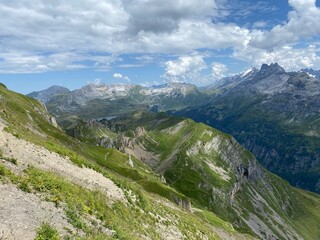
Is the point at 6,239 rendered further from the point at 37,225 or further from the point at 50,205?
the point at 50,205

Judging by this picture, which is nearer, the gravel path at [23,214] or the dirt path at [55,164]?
the gravel path at [23,214]

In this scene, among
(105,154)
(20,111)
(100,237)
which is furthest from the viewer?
(105,154)

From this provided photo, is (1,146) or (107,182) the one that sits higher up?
(1,146)

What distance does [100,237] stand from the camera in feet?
89.5

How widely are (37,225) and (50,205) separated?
460 cm

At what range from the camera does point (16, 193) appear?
2953 cm

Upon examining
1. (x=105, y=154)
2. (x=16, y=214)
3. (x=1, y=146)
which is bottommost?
(x=105, y=154)

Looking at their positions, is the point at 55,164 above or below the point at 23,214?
above

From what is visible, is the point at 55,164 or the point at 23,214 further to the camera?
the point at 55,164

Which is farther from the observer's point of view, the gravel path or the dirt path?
the dirt path

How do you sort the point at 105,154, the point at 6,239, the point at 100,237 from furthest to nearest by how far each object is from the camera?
the point at 105,154 < the point at 100,237 < the point at 6,239

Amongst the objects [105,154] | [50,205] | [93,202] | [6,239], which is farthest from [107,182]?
[105,154]

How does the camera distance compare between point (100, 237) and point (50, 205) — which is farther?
point (50, 205)

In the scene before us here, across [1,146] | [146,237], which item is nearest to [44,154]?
[1,146]
